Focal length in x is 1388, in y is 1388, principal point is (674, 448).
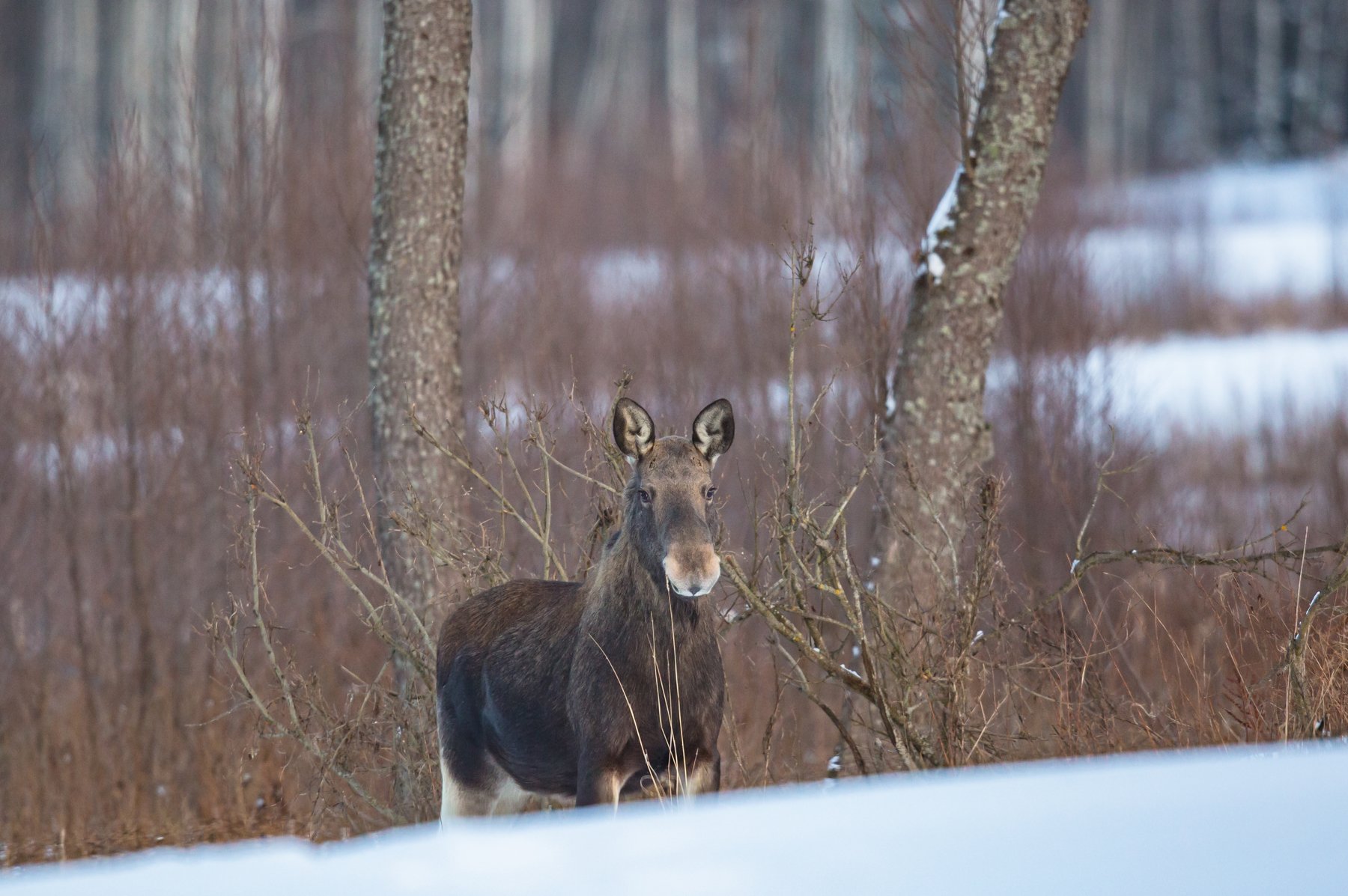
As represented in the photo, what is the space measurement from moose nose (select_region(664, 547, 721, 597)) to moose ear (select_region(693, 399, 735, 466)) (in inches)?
24.4

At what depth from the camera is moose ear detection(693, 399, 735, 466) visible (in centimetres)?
468

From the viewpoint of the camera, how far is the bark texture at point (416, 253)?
23.0 feet

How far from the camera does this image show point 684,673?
4473 millimetres

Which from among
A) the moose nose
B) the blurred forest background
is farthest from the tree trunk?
the moose nose

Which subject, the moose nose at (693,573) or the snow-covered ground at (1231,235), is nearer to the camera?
the moose nose at (693,573)

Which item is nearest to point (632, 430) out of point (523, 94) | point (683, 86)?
point (523, 94)

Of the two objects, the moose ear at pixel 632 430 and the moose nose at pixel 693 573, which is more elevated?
the moose ear at pixel 632 430

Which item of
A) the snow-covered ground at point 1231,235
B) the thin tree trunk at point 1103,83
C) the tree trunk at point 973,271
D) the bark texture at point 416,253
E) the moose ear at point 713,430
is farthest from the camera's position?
the thin tree trunk at point 1103,83

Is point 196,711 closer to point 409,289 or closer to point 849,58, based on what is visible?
point 409,289

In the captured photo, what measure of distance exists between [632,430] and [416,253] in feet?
9.45

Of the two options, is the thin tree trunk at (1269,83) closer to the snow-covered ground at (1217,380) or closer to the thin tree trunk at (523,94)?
the snow-covered ground at (1217,380)

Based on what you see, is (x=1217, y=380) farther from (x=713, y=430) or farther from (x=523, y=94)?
(x=713, y=430)

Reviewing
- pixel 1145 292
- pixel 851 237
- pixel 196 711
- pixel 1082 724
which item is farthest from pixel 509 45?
pixel 1082 724

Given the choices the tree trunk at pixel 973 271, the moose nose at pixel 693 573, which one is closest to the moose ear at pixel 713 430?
the moose nose at pixel 693 573
